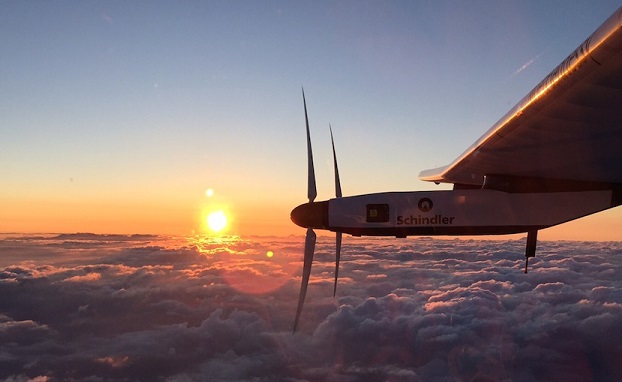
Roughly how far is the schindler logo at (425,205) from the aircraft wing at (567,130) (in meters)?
1.70

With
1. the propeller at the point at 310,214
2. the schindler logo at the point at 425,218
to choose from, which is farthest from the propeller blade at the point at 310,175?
the schindler logo at the point at 425,218

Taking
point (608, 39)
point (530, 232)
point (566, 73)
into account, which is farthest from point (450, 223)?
point (608, 39)

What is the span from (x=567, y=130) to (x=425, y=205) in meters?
6.41

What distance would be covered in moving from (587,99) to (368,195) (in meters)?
9.30

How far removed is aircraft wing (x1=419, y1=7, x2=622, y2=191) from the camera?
23.0ft

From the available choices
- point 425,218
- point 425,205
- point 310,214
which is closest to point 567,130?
point 425,205

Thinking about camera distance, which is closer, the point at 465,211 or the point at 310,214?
the point at 465,211

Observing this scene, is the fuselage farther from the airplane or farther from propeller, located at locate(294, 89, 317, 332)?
propeller, located at locate(294, 89, 317, 332)

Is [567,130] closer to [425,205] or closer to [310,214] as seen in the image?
[425,205]

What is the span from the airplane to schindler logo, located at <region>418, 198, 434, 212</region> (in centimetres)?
4

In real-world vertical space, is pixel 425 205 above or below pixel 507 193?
below

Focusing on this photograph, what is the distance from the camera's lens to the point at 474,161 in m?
15.0

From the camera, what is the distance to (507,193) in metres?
16.2

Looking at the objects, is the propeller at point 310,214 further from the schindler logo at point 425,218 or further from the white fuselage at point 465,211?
the schindler logo at point 425,218
